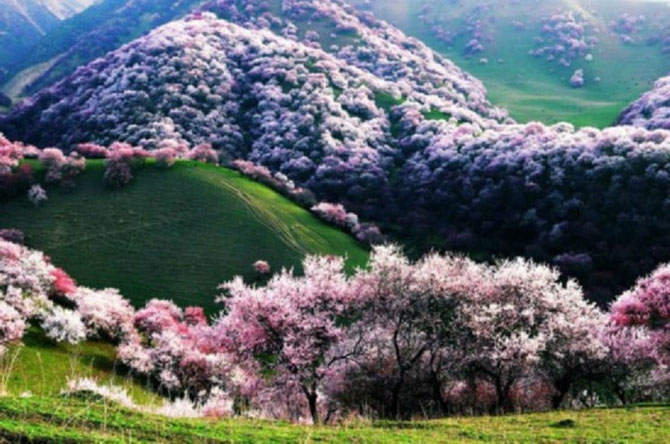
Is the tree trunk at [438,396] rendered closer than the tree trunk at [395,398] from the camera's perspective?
No

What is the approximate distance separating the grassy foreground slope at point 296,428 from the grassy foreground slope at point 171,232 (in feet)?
134

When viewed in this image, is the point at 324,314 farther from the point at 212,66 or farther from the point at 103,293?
the point at 212,66

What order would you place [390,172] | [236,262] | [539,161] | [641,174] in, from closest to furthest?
[236,262] < [641,174] < [539,161] < [390,172]

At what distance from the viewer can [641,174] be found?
7719 centimetres

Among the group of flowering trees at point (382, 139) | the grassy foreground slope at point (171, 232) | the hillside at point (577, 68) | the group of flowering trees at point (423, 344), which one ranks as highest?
the hillside at point (577, 68)

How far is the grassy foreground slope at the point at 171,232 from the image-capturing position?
61.3m

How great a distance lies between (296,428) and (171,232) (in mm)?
54113

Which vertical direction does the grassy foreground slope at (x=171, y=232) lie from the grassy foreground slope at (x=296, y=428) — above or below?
above

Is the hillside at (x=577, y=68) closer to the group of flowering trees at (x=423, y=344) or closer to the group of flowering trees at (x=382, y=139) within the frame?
the group of flowering trees at (x=382, y=139)

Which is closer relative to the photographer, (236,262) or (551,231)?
(236,262)

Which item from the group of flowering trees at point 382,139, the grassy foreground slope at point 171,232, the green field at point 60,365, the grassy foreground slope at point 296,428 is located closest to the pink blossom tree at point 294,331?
the green field at point 60,365

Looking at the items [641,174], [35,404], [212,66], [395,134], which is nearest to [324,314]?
[35,404]

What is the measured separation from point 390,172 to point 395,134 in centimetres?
1583

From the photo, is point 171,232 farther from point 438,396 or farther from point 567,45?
point 567,45
